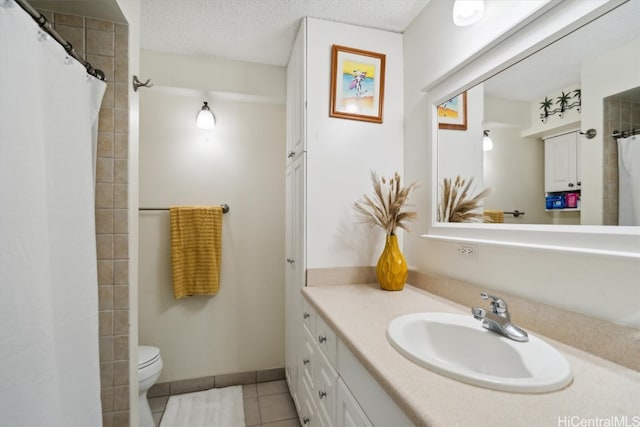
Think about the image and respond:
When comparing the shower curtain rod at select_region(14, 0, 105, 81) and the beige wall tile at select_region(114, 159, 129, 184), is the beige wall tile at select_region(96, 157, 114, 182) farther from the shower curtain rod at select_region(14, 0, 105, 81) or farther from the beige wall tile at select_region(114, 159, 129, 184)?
the shower curtain rod at select_region(14, 0, 105, 81)

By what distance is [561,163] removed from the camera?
A: 898 mm

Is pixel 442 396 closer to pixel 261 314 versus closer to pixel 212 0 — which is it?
pixel 261 314

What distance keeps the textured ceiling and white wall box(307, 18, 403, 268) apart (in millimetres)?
89

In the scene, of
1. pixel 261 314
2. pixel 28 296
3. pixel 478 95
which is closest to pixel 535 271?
pixel 478 95

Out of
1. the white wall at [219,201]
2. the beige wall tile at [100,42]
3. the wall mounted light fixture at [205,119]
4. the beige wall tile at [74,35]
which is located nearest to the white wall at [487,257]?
the white wall at [219,201]

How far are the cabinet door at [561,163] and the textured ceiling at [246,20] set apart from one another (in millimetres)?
1077

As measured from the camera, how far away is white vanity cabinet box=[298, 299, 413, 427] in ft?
2.29

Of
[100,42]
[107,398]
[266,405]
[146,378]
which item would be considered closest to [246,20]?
[100,42]

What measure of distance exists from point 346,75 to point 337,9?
333mm

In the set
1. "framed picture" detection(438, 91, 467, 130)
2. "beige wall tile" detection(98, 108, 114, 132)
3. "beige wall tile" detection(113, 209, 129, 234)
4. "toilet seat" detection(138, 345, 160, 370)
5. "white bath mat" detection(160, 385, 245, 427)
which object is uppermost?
"framed picture" detection(438, 91, 467, 130)

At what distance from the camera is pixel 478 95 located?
120 cm

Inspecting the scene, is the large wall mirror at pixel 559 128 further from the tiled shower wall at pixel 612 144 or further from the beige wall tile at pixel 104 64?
the beige wall tile at pixel 104 64

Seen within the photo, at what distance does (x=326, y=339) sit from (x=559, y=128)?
3.57ft

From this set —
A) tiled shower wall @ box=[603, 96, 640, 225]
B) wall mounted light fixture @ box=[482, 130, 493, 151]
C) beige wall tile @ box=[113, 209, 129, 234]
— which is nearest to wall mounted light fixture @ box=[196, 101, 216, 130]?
beige wall tile @ box=[113, 209, 129, 234]
